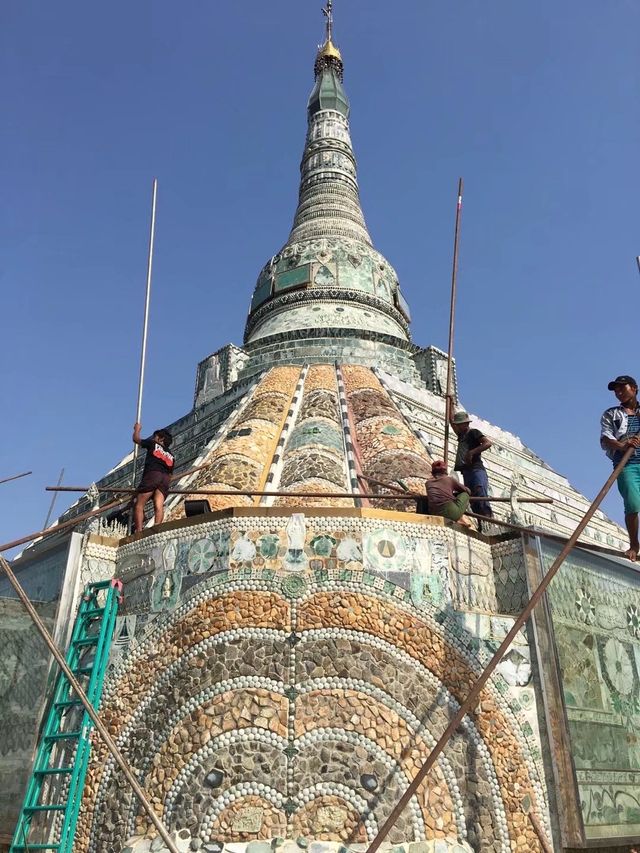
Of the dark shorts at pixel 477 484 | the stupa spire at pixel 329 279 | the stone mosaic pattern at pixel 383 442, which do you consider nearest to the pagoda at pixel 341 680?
the dark shorts at pixel 477 484

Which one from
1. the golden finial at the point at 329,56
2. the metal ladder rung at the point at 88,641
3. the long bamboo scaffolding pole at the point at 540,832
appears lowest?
the long bamboo scaffolding pole at the point at 540,832

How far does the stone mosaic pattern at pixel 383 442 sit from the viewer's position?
10.3 metres

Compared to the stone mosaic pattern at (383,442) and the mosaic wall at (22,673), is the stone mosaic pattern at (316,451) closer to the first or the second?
the stone mosaic pattern at (383,442)

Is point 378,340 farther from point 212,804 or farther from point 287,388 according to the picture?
point 212,804

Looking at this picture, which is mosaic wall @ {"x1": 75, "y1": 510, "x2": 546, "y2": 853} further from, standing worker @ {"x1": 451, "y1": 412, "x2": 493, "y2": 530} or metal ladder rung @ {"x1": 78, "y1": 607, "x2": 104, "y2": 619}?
standing worker @ {"x1": 451, "y1": 412, "x2": 493, "y2": 530}

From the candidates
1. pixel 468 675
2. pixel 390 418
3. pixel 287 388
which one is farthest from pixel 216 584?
pixel 287 388

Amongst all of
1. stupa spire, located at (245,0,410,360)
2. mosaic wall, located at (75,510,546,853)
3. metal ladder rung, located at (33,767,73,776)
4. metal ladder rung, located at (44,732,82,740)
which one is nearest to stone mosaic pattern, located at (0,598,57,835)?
metal ladder rung, located at (33,767,73,776)

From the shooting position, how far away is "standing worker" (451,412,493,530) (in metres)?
9.43

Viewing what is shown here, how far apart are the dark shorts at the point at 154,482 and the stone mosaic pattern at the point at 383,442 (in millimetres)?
2819

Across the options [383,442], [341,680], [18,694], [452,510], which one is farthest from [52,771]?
[383,442]

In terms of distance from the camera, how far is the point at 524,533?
8.25 meters

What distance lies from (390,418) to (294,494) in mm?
4979

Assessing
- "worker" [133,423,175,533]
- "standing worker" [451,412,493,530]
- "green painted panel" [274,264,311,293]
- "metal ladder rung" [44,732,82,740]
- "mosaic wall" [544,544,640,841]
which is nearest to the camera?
"mosaic wall" [544,544,640,841]

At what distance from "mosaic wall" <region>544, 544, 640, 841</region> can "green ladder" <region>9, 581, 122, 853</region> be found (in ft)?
16.2
